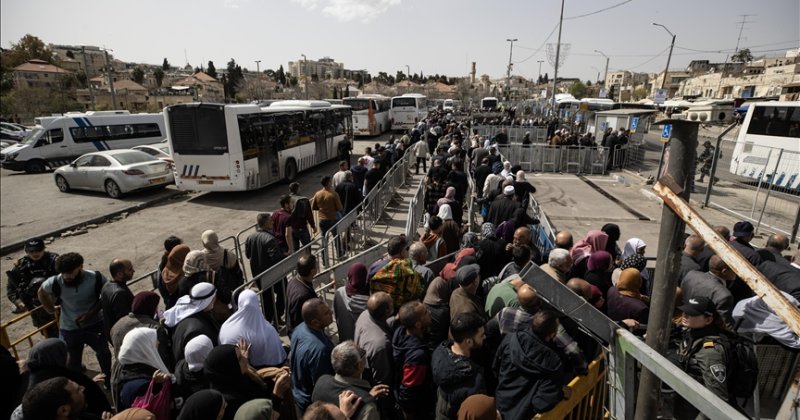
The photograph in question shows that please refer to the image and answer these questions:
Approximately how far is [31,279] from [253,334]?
3.82m

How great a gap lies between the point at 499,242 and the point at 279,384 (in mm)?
3285

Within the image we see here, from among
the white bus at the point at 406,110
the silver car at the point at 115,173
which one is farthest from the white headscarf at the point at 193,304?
the white bus at the point at 406,110

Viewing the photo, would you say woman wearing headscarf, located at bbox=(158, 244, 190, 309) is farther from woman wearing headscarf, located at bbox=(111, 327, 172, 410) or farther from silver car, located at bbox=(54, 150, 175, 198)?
silver car, located at bbox=(54, 150, 175, 198)

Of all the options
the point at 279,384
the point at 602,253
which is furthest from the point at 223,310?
the point at 602,253

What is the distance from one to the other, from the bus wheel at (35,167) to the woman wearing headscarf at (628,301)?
24337mm

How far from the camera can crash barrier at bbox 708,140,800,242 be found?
1030 cm

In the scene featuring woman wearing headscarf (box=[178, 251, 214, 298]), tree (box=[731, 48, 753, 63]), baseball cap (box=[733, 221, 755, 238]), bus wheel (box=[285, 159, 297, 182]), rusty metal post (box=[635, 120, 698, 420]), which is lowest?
bus wheel (box=[285, 159, 297, 182])

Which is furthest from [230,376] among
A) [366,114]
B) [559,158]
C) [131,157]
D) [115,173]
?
[366,114]

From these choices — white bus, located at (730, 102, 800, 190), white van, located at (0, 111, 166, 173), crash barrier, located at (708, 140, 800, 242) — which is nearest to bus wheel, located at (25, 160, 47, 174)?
white van, located at (0, 111, 166, 173)

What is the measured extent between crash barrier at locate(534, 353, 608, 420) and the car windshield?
1550 centimetres

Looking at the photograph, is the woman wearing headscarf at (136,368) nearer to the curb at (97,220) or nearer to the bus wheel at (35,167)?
the curb at (97,220)

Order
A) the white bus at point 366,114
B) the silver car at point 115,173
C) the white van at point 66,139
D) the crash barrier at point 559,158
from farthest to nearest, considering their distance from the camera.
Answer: the white bus at point 366,114 → the white van at point 66,139 → the crash barrier at point 559,158 → the silver car at point 115,173

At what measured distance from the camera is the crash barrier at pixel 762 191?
33.8 feet

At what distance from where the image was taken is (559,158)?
17.4m
